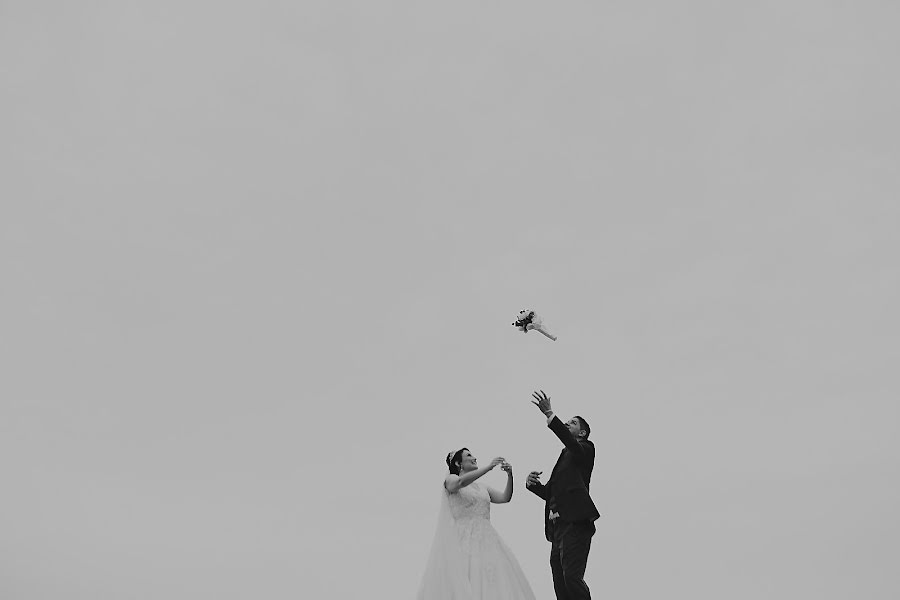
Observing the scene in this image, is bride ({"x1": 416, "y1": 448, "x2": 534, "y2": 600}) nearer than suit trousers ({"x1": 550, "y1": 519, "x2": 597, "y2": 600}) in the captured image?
No

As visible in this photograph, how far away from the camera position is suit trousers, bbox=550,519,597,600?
41.3ft

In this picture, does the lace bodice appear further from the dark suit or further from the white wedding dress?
the dark suit

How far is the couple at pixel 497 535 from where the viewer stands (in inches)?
506

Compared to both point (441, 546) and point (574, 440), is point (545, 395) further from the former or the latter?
point (441, 546)

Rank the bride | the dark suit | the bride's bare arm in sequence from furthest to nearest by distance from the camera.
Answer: the bride, the bride's bare arm, the dark suit

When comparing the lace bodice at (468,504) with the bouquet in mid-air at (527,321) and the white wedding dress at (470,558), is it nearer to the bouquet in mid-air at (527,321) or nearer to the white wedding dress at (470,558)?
the white wedding dress at (470,558)

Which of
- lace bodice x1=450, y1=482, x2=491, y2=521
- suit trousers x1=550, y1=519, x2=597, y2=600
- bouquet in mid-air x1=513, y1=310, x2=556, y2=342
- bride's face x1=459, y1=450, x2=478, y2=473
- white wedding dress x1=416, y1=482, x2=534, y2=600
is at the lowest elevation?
suit trousers x1=550, y1=519, x2=597, y2=600

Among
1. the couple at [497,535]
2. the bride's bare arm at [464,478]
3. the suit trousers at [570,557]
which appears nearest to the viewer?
the suit trousers at [570,557]

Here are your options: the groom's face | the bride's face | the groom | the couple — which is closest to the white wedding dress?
the couple

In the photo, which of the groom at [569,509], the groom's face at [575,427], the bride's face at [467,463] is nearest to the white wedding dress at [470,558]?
the bride's face at [467,463]

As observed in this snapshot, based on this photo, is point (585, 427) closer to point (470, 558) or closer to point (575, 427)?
point (575, 427)

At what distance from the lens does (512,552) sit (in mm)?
14219

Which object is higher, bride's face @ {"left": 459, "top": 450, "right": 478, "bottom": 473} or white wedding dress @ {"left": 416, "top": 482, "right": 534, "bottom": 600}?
bride's face @ {"left": 459, "top": 450, "right": 478, "bottom": 473}

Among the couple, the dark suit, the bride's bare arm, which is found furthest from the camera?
the bride's bare arm
